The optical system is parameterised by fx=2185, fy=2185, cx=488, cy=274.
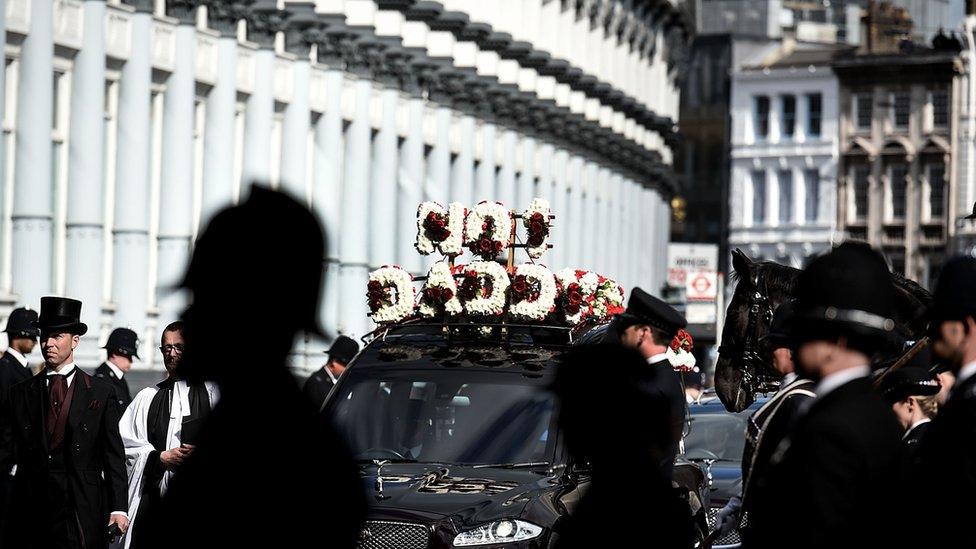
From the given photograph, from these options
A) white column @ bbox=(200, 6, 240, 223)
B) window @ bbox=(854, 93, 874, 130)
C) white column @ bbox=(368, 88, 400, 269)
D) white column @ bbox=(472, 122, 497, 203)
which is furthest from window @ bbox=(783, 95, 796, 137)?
white column @ bbox=(200, 6, 240, 223)

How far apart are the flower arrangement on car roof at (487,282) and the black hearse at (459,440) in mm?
566

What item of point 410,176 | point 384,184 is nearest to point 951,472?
point 384,184

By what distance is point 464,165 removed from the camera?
165 feet

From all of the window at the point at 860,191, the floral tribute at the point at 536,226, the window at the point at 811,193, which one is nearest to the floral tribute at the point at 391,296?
the floral tribute at the point at 536,226

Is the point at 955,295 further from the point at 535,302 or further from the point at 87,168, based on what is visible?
the point at 87,168

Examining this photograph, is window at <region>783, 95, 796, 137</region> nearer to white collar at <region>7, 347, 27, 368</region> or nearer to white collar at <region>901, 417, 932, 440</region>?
white collar at <region>7, 347, 27, 368</region>

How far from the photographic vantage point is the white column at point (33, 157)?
28219 millimetres

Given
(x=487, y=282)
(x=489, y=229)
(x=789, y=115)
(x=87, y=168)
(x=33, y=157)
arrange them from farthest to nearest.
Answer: (x=789, y=115) → (x=87, y=168) → (x=33, y=157) → (x=489, y=229) → (x=487, y=282)

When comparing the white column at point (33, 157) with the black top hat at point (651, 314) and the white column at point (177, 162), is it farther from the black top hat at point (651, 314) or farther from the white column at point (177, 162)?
the black top hat at point (651, 314)

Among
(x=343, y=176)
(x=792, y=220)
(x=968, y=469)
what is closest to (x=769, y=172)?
(x=792, y=220)

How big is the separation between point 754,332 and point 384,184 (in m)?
31.4

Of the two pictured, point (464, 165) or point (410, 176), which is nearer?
point (410, 176)

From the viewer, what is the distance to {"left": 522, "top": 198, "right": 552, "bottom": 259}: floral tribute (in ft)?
48.4

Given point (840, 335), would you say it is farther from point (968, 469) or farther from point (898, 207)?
point (898, 207)
